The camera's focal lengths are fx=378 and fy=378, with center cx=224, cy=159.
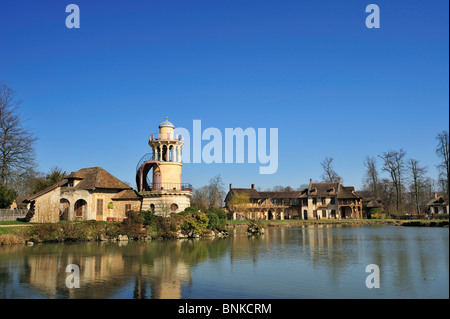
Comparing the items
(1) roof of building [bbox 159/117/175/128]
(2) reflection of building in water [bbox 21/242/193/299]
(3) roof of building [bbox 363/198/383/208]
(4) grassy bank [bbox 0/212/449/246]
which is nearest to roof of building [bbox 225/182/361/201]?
(3) roof of building [bbox 363/198/383/208]

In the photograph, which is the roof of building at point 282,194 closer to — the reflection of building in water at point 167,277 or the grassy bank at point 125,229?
the grassy bank at point 125,229

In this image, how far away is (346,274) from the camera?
1633cm

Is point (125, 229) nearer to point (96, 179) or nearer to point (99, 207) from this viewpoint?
point (99, 207)

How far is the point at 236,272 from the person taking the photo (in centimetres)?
1777

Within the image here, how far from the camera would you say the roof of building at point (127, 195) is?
41156mm

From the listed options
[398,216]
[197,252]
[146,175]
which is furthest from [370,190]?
[197,252]

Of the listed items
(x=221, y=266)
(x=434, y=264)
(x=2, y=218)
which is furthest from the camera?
(x=2, y=218)

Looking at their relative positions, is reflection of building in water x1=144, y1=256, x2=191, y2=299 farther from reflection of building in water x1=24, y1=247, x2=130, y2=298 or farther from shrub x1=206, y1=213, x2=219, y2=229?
shrub x1=206, y1=213, x2=219, y2=229

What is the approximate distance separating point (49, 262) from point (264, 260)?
11738 millimetres

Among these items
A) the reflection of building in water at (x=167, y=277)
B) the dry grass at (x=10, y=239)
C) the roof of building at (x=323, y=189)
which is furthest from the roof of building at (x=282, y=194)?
the reflection of building in water at (x=167, y=277)

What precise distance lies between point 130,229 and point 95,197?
810 centimetres

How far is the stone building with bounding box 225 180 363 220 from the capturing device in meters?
69.3

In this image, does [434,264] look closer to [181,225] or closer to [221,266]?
[221,266]

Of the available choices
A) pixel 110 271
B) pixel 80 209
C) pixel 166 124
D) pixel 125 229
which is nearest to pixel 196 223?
pixel 125 229
